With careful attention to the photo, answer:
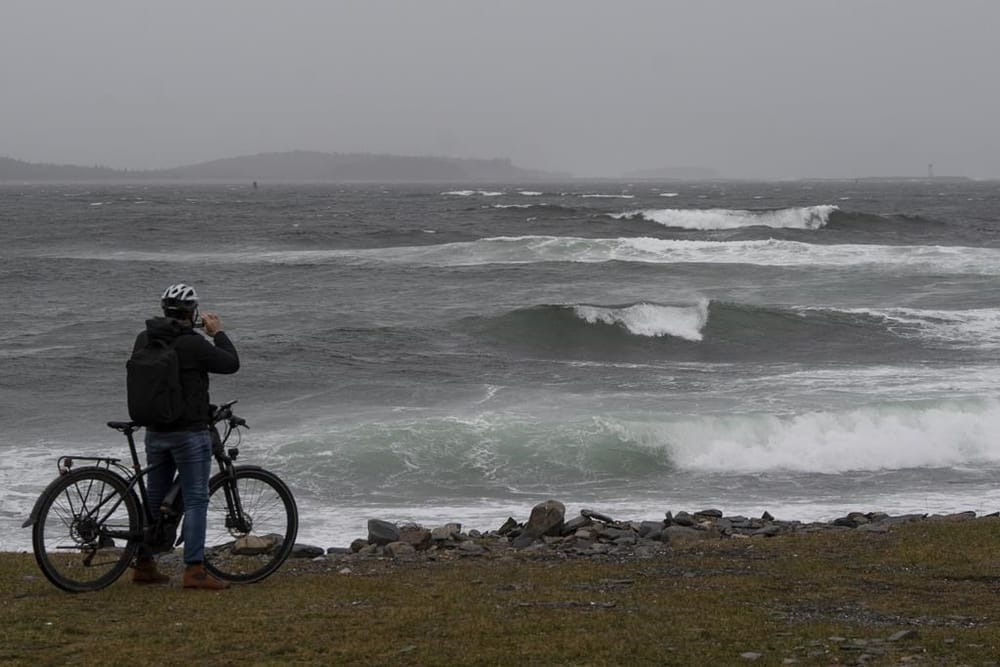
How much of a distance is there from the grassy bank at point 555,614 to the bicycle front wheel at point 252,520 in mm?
199

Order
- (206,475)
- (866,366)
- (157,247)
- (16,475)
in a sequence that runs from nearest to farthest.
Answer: (206,475) → (16,475) → (866,366) → (157,247)

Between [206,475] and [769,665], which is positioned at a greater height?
[206,475]

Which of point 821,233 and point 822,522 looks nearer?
point 822,522

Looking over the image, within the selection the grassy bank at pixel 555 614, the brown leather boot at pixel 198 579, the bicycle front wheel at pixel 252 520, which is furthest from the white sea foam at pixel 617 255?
the brown leather boot at pixel 198 579

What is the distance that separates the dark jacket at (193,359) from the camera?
727cm

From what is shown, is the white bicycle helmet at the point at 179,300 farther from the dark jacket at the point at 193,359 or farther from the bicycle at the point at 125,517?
the bicycle at the point at 125,517

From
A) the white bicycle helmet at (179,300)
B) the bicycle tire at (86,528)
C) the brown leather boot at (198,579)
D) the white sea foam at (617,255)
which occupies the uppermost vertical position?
the white bicycle helmet at (179,300)

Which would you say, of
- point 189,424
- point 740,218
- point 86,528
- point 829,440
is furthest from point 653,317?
point 740,218

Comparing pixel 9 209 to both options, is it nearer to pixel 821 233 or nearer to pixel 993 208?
pixel 821 233

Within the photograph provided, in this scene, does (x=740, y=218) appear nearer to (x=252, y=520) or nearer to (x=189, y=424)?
(x=252, y=520)

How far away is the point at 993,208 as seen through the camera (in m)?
103

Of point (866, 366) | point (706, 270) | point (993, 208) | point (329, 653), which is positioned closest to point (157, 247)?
point (706, 270)

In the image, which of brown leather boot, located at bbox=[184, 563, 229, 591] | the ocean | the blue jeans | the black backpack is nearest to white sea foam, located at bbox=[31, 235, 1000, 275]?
the ocean

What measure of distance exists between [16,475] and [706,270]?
37.8m
